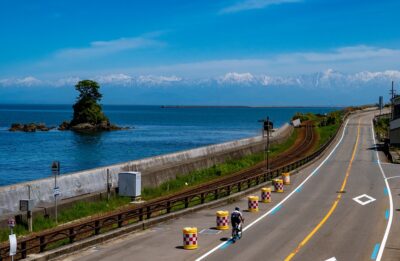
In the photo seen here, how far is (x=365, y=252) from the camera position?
794 inches

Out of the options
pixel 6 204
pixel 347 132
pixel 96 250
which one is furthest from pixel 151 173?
pixel 347 132

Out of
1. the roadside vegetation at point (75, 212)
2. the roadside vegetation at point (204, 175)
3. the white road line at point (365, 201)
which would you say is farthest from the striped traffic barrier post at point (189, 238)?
the roadside vegetation at point (204, 175)

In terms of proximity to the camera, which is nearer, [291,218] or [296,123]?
[291,218]

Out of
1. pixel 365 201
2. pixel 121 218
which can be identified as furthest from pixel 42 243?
pixel 365 201

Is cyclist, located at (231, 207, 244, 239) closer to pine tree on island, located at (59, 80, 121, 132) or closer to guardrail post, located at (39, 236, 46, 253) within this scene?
guardrail post, located at (39, 236, 46, 253)

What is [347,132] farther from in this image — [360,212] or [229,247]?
[229,247]

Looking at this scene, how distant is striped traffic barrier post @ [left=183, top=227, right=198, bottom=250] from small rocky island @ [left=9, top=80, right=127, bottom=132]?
433 ft

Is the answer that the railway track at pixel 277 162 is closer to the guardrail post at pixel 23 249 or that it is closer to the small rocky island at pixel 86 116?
the guardrail post at pixel 23 249

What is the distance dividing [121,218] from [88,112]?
5336 inches

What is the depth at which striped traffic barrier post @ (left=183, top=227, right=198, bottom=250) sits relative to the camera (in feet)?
66.8

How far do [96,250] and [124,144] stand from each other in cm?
9283

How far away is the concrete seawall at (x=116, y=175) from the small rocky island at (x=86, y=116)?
86.7m

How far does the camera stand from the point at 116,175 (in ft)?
129

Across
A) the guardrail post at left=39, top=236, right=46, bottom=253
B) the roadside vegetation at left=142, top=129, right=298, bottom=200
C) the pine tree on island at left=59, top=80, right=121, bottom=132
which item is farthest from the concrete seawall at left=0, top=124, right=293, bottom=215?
the pine tree on island at left=59, top=80, right=121, bottom=132
